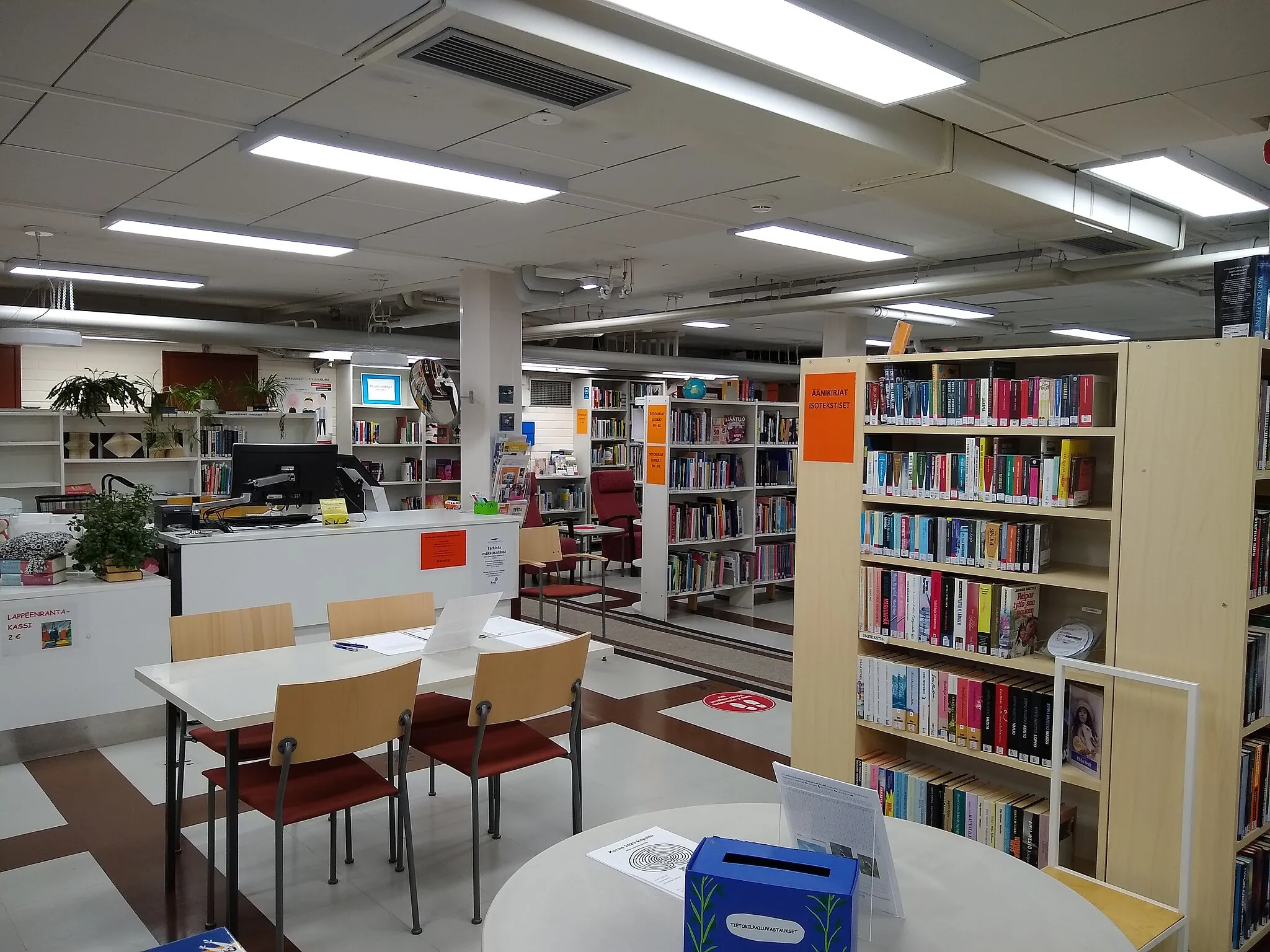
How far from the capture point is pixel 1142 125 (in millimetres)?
3875

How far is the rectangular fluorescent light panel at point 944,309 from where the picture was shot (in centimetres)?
862

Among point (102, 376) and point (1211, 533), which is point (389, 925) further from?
point (102, 376)

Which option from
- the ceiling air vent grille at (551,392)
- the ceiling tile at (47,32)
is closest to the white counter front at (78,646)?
the ceiling tile at (47,32)

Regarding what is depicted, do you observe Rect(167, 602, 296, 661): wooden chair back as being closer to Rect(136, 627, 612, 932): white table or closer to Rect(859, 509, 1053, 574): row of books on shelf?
Rect(136, 627, 612, 932): white table

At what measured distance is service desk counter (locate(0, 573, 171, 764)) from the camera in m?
4.63

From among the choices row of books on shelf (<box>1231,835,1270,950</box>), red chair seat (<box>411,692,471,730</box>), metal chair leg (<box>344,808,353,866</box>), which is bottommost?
metal chair leg (<box>344,808,353,866</box>)

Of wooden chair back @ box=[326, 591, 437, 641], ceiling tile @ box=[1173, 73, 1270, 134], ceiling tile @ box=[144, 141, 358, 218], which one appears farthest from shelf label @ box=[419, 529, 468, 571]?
ceiling tile @ box=[1173, 73, 1270, 134]

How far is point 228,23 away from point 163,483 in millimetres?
7743

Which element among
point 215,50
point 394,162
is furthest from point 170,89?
point 394,162

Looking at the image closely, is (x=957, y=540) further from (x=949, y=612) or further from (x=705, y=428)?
(x=705, y=428)

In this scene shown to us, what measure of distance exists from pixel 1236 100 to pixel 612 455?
928cm

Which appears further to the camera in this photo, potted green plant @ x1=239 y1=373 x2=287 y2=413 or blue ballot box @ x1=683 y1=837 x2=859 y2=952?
potted green plant @ x1=239 y1=373 x2=287 y2=413

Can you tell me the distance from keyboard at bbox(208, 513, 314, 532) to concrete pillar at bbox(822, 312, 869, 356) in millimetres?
5869

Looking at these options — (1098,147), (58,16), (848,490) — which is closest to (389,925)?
(848,490)
